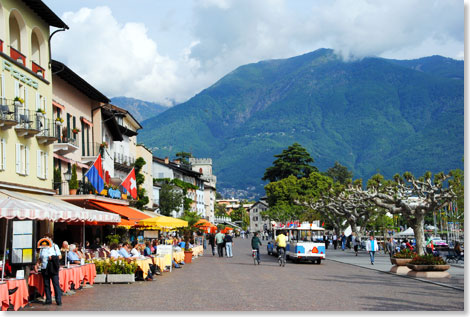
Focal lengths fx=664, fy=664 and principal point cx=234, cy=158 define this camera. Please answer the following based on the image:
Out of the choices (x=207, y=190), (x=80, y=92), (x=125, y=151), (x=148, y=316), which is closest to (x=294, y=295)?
(x=148, y=316)

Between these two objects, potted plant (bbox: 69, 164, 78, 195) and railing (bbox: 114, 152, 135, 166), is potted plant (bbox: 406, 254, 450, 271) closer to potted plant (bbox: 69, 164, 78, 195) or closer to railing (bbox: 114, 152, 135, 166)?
potted plant (bbox: 69, 164, 78, 195)

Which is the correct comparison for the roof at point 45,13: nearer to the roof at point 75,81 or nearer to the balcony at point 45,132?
the roof at point 75,81

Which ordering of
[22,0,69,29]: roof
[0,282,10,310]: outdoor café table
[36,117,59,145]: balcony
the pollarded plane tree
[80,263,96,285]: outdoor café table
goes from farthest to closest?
the pollarded plane tree, [36,117,59,145]: balcony, [22,0,69,29]: roof, [80,263,96,285]: outdoor café table, [0,282,10,310]: outdoor café table

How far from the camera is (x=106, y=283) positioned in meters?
22.2

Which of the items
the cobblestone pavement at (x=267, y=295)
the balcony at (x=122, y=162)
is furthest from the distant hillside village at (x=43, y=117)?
the balcony at (x=122, y=162)

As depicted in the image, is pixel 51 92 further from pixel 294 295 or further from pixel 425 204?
pixel 425 204

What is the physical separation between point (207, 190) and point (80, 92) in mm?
109195

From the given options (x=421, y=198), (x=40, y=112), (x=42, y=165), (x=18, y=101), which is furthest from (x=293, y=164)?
(x=18, y=101)

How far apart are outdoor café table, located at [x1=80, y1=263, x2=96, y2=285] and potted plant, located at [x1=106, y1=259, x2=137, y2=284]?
783 mm

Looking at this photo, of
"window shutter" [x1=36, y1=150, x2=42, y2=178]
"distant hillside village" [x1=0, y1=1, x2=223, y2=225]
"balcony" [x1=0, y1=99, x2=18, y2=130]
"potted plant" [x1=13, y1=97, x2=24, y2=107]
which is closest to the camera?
"balcony" [x1=0, y1=99, x2=18, y2=130]

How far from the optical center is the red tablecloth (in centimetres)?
1483

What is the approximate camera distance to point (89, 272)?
2070 cm

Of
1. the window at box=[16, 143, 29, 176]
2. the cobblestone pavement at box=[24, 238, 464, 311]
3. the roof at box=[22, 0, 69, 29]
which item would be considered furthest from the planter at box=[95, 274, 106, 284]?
the roof at box=[22, 0, 69, 29]

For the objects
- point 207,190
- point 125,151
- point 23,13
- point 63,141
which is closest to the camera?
point 23,13
